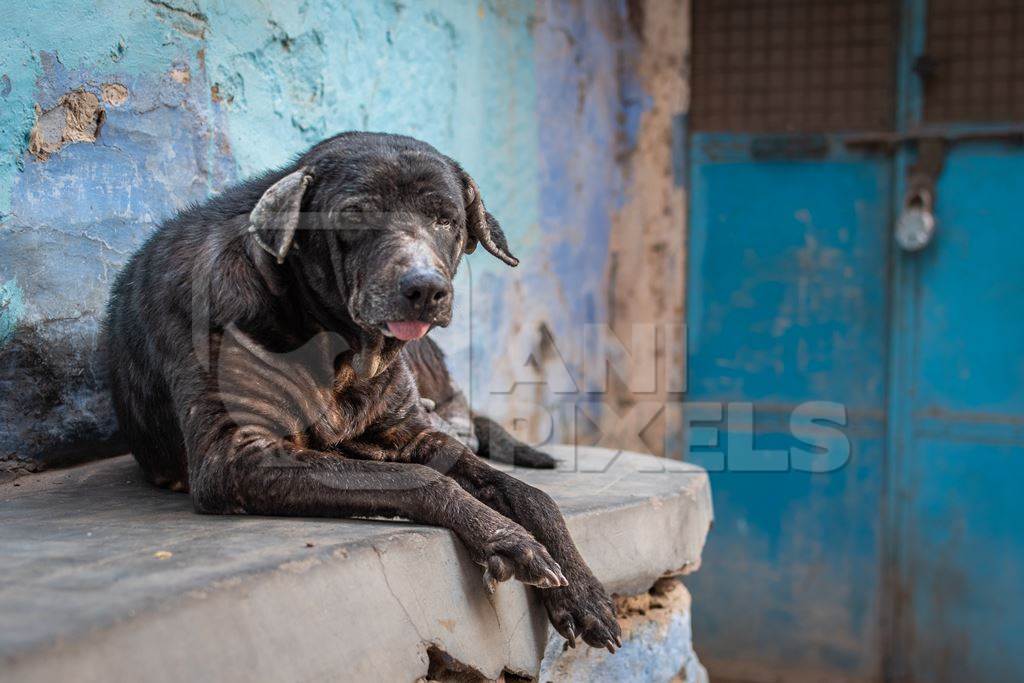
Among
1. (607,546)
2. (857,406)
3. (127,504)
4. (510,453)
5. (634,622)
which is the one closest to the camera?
(127,504)

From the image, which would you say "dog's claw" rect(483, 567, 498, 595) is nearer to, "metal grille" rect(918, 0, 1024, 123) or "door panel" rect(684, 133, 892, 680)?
"door panel" rect(684, 133, 892, 680)

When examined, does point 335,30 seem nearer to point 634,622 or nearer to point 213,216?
point 213,216

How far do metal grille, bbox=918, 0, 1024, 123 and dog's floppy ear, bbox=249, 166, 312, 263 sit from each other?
11.2ft

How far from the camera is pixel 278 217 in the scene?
2.17 meters

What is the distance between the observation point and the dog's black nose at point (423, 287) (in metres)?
2.05

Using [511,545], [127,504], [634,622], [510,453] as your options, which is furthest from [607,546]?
[127,504]

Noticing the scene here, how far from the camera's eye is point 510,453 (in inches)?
123

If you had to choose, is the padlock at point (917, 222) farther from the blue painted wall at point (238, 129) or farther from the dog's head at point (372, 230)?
the dog's head at point (372, 230)

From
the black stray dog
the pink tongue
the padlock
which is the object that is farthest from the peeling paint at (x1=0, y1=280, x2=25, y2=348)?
the padlock

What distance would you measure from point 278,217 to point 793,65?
11.1 feet

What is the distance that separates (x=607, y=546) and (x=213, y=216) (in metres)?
1.18

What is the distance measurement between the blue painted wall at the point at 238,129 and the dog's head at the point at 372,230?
0.66 metres

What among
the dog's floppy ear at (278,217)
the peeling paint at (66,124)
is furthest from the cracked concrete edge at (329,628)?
the peeling paint at (66,124)

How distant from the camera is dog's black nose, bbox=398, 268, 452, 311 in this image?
2.05 metres
